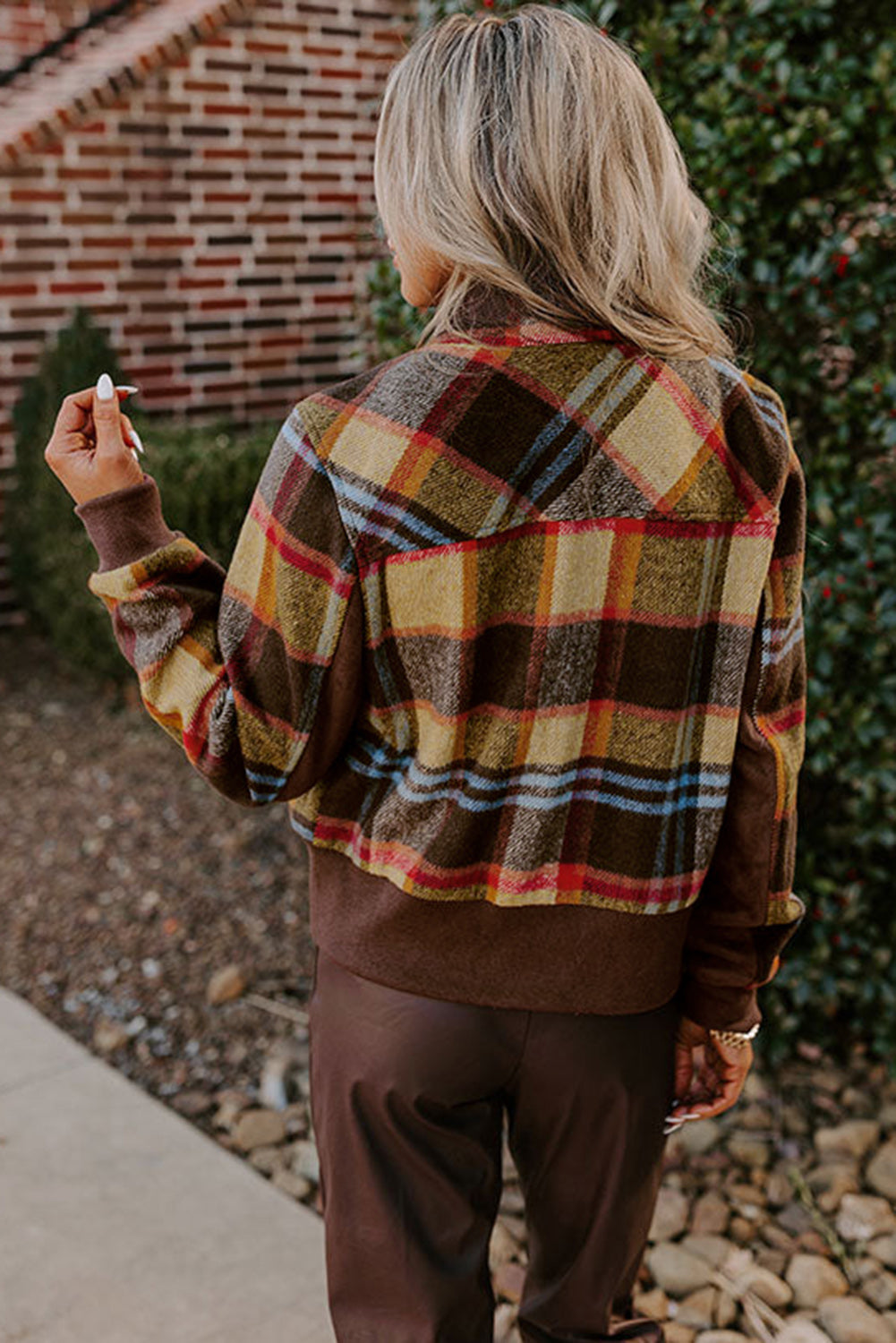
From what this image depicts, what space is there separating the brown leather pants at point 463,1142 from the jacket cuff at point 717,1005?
0.07 m

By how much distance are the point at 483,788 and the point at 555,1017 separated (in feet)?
0.93

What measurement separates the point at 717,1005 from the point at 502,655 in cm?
60

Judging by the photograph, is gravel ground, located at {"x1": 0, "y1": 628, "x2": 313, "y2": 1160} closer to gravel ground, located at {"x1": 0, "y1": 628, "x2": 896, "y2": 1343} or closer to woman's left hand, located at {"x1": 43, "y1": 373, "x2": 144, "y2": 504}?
gravel ground, located at {"x1": 0, "y1": 628, "x2": 896, "y2": 1343}

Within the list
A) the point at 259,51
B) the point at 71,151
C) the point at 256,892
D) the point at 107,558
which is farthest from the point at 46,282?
the point at 107,558

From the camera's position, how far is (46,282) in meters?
5.21

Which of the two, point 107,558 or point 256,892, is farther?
point 256,892

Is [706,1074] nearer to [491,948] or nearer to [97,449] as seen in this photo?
[491,948]

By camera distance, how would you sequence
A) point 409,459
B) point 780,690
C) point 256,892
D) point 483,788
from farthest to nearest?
point 256,892 → point 780,690 → point 483,788 → point 409,459

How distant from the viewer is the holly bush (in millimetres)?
2307

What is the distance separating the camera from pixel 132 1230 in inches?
94.7

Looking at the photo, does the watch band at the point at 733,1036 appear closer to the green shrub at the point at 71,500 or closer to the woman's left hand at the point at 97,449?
the woman's left hand at the point at 97,449

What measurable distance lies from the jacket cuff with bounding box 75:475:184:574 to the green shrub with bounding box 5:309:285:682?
10.1 feet

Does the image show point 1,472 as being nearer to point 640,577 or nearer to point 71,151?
point 71,151

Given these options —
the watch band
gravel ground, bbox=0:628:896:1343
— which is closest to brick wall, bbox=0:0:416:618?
gravel ground, bbox=0:628:896:1343
